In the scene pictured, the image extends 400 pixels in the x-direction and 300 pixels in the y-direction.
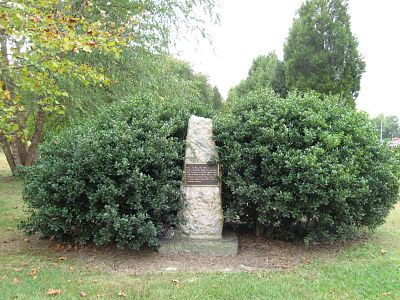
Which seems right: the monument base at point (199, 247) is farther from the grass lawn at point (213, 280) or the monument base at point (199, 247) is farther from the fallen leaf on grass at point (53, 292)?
the fallen leaf on grass at point (53, 292)

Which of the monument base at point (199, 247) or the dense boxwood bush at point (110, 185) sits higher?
the dense boxwood bush at point (110, 185)

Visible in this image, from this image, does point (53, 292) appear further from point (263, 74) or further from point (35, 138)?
point (263, 74)

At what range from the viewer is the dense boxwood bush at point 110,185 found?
5293mm

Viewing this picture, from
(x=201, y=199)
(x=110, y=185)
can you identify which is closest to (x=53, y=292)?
(x=110, y=185)

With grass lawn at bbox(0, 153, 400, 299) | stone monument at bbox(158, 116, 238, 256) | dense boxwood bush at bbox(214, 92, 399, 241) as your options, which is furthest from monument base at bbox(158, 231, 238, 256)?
grass lawn at bbox(0, 153, 400, 299)

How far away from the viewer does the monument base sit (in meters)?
5.66

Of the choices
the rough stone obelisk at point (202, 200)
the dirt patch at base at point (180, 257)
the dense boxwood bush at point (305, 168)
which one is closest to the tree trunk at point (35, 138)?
the dirt patch at base at point (180, 257)

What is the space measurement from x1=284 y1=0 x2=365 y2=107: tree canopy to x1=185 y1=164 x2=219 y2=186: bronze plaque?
16.6 m

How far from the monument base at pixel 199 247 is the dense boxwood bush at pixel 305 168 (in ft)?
1.49

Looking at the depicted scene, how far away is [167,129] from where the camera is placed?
231 inches

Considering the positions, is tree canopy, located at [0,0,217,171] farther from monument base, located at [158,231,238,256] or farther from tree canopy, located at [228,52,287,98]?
tree canopy, located at [228,52,287,98]

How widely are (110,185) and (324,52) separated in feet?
64.3

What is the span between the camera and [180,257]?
5.52m

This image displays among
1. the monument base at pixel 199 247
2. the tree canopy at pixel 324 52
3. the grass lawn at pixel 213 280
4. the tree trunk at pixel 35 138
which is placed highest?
the tree canopy at pixel 324 52
